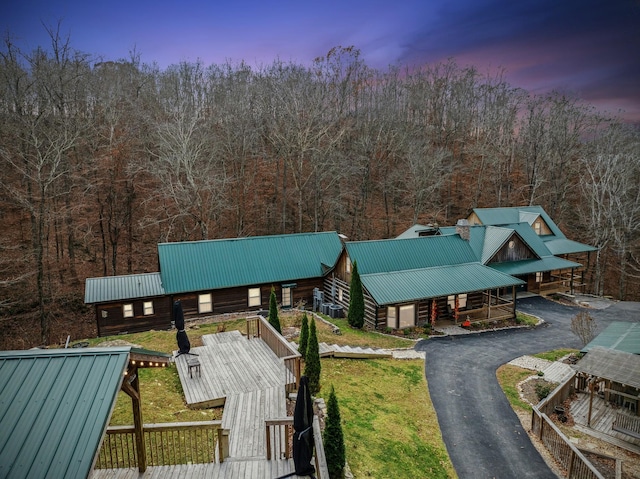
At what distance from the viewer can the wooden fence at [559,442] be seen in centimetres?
1126

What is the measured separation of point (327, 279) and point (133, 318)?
1213 centimetres

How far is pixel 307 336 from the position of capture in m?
15.2

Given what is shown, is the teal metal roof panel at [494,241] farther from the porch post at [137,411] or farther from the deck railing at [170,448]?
the porch post at [137,411]

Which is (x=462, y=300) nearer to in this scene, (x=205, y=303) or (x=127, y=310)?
(x=205, y=303)

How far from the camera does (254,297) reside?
87.0 feet

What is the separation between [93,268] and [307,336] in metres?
26.0

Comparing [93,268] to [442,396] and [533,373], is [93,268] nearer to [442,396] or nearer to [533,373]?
[442,396]

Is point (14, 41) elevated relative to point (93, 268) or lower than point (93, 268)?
elevated

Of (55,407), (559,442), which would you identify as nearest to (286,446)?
(55,407)

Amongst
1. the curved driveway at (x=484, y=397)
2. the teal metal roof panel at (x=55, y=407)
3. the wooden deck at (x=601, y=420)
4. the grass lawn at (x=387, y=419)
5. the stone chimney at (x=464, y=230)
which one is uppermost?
the stone chimney at (x=464, y=230)

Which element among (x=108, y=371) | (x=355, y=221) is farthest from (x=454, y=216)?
(x=108, y=371)

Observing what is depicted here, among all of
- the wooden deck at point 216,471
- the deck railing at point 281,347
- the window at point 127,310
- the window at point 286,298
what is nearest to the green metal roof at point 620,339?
the deck railing at point 281,347

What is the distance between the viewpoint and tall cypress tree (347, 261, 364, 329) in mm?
23141

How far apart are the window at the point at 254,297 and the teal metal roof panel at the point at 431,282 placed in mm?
6910
